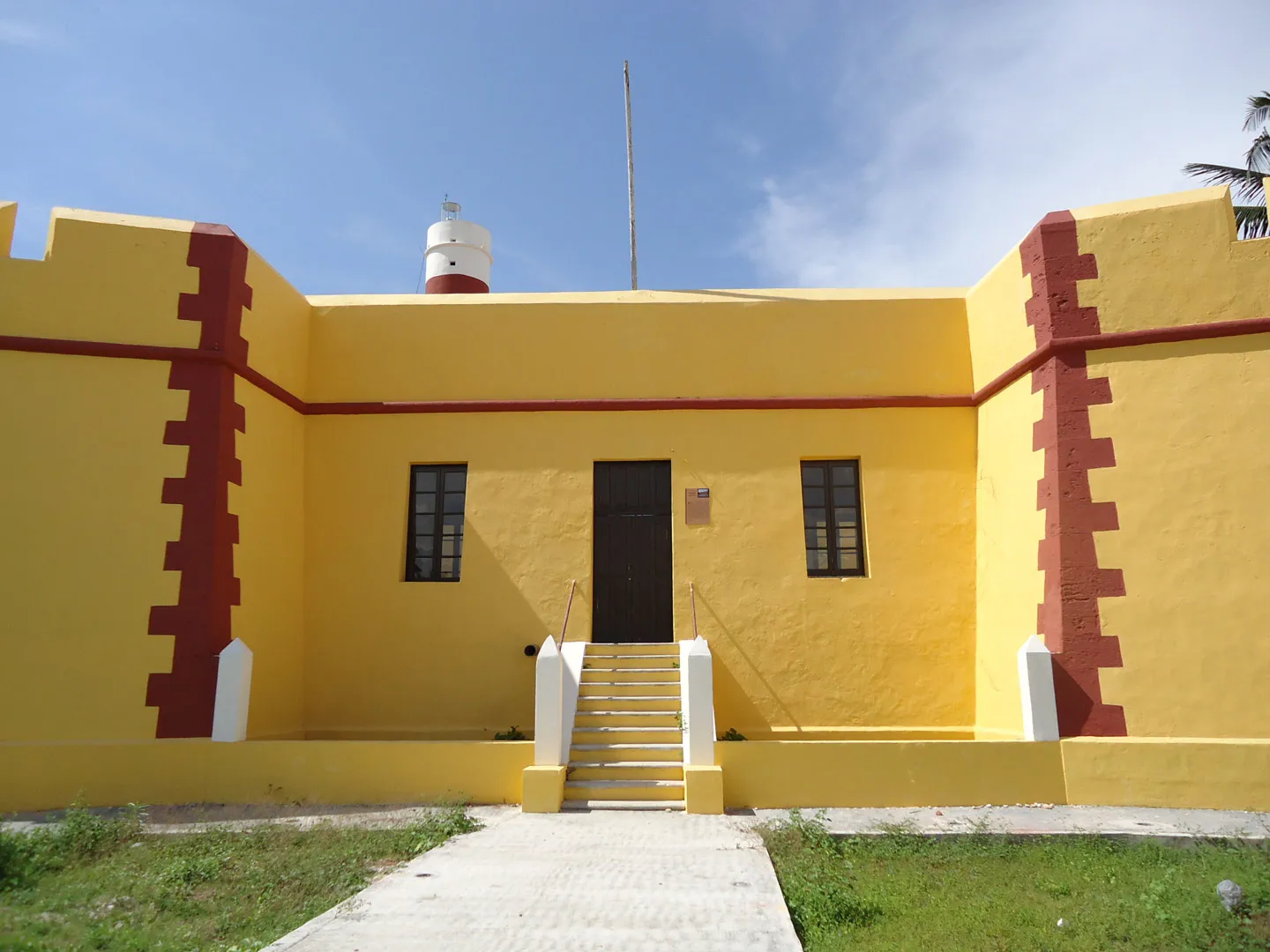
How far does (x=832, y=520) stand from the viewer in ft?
37.0

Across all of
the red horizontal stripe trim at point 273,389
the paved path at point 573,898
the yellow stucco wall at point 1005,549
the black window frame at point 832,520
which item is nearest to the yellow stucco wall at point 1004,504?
the yellow stucco wall at point 1005,549

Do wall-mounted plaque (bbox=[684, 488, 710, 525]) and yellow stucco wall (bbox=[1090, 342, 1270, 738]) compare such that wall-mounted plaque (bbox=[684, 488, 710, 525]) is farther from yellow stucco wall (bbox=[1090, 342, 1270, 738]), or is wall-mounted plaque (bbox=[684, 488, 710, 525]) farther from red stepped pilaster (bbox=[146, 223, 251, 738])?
red stepped pilaster (bbox=[146, 223, 251, 738])

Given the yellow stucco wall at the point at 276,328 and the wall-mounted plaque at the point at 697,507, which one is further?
the wall-mounted plaque at the point at 697,507

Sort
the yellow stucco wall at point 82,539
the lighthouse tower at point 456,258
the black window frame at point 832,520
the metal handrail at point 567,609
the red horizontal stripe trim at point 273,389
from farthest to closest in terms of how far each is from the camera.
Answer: the lighthouse tower at point 456,258 < the black window frame at point 832,520 < the metal handrail at point 567,609 < the red horizontal stripe trim at point 273,389 < the yellow stucco wall at point 82,539

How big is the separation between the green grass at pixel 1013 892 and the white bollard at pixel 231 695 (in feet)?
16.7

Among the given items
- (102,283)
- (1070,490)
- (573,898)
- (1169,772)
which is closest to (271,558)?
(102,283)

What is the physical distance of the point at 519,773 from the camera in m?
8.69

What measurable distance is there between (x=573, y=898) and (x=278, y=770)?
425 cm

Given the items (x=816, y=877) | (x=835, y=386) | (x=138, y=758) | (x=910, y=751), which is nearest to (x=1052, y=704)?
(x=910, y=751)

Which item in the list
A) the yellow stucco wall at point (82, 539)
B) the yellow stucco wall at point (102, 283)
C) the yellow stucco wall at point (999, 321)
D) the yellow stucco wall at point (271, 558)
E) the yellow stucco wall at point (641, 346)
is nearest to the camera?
the yellow stucco wall at point (82, 539)

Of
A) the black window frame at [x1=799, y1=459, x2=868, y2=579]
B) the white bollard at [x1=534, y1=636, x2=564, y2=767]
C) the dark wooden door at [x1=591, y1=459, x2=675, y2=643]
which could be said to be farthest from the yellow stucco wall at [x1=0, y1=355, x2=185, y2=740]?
the black window frame at [x1=799, y1=459, x2=868, y2=579]

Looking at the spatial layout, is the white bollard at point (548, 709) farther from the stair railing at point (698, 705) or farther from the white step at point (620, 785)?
the stair railing at point (698, 705)

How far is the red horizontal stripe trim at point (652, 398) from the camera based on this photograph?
9.11 m

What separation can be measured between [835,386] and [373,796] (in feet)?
23.3
